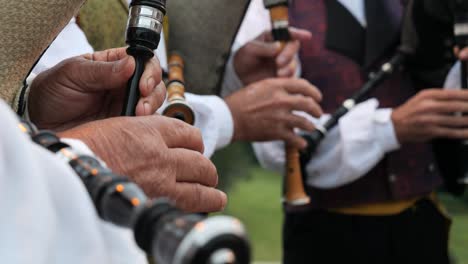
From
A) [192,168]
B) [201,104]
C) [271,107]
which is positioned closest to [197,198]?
[192,168]

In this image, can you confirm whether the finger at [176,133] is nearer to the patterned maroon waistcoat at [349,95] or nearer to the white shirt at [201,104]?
the white shirt at [201,104]

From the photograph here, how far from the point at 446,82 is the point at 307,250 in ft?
1.95

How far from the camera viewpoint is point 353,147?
6.00ft

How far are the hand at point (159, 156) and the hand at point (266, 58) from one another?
0.81 metres

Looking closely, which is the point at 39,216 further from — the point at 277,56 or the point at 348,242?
the point at 348,242

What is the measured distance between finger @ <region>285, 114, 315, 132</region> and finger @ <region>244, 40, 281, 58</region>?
16 cm

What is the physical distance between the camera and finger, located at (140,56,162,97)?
93 centimetres

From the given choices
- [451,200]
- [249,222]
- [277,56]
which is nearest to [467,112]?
[277,56]

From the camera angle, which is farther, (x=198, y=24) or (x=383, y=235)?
(x=383, y=235)

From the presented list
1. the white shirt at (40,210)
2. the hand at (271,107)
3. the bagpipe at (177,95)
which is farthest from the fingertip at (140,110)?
the hand at (271,107)

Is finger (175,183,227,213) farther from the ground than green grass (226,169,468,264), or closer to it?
farther from the ground

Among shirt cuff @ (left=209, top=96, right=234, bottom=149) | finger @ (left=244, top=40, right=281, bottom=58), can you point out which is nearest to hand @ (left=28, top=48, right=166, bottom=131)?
shirt cuff @ (left=209, top=96, right=234, bottom=149)

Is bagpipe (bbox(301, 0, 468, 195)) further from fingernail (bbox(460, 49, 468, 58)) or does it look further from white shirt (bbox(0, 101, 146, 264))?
white shirt (bbox(0, 101, 146, 264))

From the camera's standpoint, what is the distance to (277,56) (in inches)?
68.2
